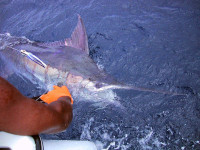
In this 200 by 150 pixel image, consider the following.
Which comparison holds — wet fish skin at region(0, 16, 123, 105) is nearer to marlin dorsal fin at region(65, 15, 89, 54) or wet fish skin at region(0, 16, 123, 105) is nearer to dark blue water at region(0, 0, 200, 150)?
marlin dorsal fin at region(65, 15, 89, 54)

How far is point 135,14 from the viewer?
3.46m

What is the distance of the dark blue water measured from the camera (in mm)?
2127

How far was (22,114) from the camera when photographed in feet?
3.72

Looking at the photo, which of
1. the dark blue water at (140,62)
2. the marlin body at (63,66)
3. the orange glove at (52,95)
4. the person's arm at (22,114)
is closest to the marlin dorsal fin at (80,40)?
the marlin body at (63,66)

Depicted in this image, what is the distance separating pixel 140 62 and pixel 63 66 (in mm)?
1008

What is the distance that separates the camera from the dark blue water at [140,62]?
6.98 ft

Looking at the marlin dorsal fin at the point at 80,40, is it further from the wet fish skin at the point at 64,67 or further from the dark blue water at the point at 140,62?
the dark blue water at the point at 140,62

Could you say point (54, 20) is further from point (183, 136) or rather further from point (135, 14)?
point (183, 136)

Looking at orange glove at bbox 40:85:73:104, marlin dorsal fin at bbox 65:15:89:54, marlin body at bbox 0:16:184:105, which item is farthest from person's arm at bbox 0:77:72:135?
marlin dorsal fin at bbox 65:15:89:54

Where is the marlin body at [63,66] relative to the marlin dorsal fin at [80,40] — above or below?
below

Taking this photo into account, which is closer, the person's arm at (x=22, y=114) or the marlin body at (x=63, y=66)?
the person's arm at (x=22, y=114)

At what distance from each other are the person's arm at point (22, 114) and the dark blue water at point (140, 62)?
1.00 m

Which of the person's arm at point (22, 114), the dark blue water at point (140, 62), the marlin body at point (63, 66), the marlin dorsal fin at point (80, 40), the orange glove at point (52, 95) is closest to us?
the person's arm at point (22, 114)

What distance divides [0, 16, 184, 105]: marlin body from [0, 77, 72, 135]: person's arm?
3.12 ft
